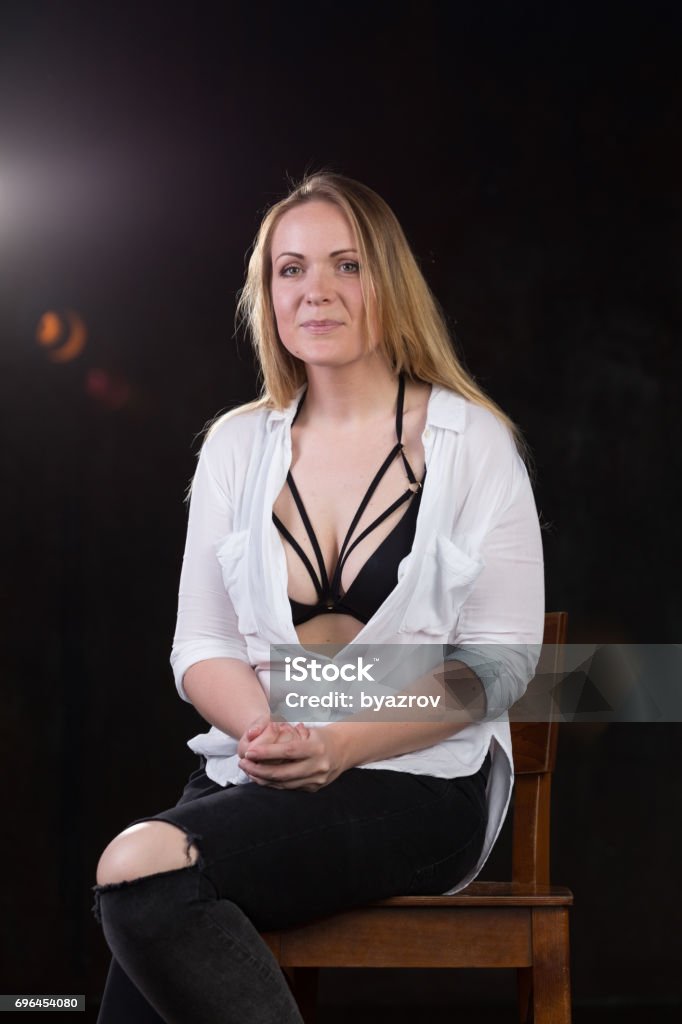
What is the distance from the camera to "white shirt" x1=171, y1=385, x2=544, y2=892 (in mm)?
1693

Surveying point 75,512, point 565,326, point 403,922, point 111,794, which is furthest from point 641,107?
point 403,922

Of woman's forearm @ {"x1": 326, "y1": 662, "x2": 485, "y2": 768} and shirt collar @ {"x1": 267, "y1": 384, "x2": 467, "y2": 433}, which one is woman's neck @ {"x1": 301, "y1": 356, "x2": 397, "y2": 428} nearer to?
shirt collar @ {"x1": 267, "y1": 384, "x2": 467, "y2": 433}

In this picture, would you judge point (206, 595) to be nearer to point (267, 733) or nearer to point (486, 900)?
point (267, 733)

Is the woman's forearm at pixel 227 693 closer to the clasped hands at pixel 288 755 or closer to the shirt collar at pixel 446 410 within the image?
the clasped hands at pixel 288 755

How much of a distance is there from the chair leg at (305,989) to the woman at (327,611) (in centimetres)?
49

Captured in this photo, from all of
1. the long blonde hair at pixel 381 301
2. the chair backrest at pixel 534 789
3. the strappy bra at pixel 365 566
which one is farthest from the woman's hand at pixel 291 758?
the long blonde hair at pixel 381 301

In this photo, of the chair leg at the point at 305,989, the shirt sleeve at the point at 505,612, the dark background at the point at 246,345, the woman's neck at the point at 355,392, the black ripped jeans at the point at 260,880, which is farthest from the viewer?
the dark background at the point at 246,345

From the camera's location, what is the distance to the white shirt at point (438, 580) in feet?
5.56

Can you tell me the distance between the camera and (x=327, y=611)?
1752mm

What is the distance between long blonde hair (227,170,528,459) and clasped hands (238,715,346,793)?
567mm

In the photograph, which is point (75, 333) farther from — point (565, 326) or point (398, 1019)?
point (398, 1019)

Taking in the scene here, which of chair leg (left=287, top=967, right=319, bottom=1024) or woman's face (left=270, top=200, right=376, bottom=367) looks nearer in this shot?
woman's face (left=270, top=200, right=376, bottom=367)

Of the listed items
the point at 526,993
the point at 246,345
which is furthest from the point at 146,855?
the point at 246,345

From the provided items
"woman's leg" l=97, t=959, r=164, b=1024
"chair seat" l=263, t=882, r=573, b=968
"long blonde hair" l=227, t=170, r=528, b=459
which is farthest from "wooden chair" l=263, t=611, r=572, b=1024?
"long blonde hair" l=227, t=170, r=528, b=459
